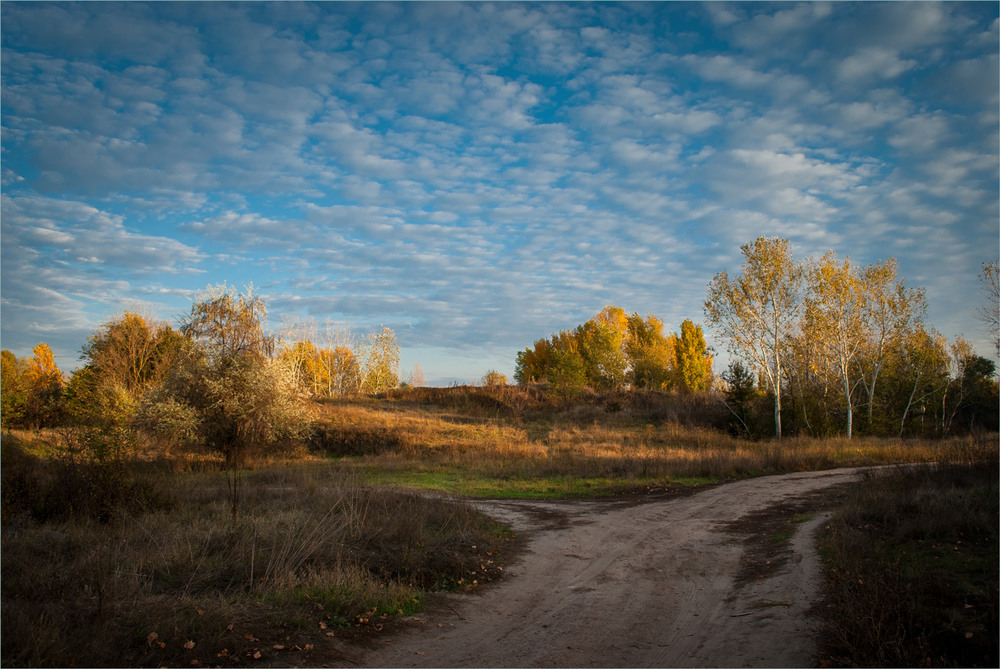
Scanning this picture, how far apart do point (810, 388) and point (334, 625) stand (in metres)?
41.1

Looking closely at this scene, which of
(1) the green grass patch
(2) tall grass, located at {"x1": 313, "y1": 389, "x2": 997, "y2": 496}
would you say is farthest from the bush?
(2) tall grass, located at {"x1": 313, "y1": 389, "x2": 997, "y2": 496}

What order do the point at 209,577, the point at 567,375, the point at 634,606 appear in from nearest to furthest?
the point at 209,577 → the point at 634,606 → the point at 567,375

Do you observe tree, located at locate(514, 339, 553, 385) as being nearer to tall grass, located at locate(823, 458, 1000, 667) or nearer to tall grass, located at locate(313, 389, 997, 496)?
tall grass, located at locate(313, 389, 997, 496)

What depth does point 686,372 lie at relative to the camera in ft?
212

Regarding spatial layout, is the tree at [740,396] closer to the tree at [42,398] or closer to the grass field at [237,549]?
the grass field at [237,549]

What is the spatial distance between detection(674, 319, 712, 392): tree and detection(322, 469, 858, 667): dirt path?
177ft

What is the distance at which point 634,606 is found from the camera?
7.62 m

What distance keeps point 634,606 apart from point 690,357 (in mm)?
61634

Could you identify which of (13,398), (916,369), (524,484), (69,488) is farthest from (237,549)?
(916,369)

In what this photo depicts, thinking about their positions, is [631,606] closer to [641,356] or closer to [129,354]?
[129,354]

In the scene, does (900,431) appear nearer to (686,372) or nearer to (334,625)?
(686,372)

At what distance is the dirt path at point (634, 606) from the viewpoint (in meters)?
6.01

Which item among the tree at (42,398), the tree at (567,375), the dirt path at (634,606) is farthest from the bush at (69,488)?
the tree at (567,375)

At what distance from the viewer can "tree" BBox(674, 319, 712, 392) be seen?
6488 centimetres
